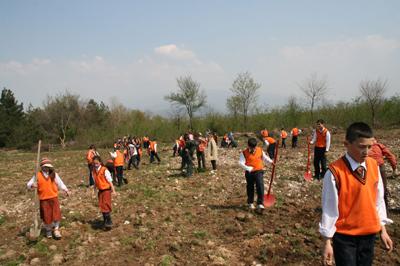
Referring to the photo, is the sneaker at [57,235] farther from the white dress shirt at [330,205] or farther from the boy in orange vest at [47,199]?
the white dress shirt at [330,205]

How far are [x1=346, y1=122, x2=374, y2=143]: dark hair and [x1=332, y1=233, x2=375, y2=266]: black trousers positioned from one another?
987 millimetres

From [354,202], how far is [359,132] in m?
0.69

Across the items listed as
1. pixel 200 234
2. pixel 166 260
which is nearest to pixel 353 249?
pixel 166 260

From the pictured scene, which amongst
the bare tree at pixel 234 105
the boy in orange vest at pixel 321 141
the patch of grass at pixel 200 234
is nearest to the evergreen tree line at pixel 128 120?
the bare tree at pixel 234 105

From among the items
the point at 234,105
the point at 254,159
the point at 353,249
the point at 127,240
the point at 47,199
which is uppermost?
the point at 234,105

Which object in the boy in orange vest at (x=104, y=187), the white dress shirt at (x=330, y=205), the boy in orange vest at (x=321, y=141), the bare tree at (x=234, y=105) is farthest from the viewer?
the bare tree at (x=234, y=105)

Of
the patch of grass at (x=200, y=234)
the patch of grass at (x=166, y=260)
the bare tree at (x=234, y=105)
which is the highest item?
the bare tree at (x=234, y=105)

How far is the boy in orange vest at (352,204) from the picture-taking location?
10.8ft

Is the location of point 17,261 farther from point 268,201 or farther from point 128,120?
point 128,120

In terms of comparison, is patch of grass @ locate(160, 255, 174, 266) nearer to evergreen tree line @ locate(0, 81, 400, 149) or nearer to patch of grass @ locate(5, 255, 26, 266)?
patch of grass @ locate(5, 255, 26, 266)

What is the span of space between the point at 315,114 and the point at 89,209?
32.1 m

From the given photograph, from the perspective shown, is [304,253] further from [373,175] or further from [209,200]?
[209,200]

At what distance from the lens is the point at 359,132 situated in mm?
3287

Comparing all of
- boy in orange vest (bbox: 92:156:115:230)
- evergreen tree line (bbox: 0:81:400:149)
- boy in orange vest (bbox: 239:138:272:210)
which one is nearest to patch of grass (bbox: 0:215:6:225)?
boy in orange vest (bbox: 92:156:115:230)
